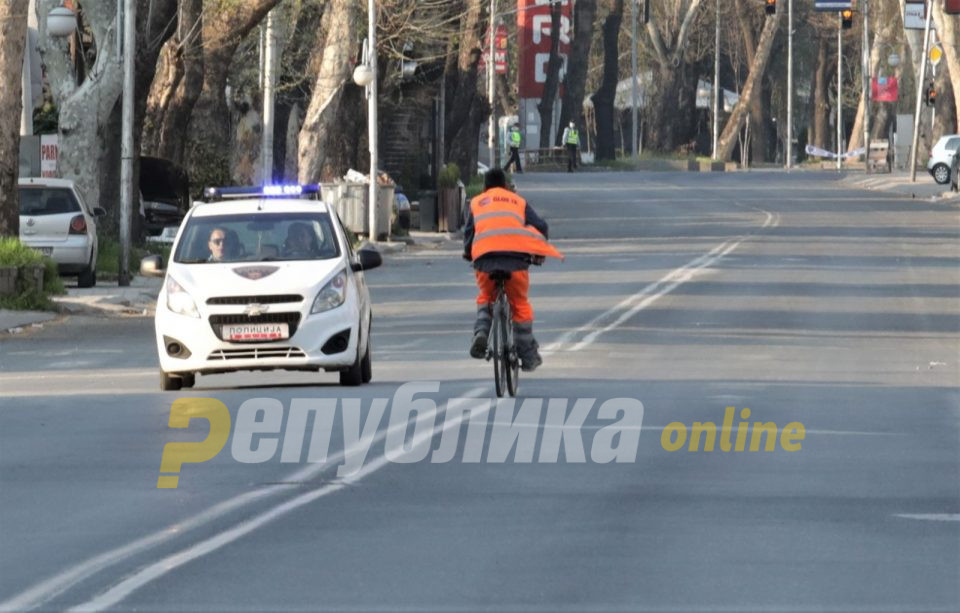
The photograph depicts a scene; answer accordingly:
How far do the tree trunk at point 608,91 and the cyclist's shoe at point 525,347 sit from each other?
84169 mm

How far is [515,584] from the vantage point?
9164 millimetres

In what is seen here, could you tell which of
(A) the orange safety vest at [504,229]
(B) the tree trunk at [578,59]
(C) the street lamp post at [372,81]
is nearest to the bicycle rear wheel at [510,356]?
(A) the orange safety vest at [504,229]

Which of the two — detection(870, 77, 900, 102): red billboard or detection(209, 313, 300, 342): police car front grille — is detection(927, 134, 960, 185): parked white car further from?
detection(209, 313, 300, 342): police car front grille

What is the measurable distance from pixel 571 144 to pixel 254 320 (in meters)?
74.3

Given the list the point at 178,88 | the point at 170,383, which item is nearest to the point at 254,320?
the point at 170,383

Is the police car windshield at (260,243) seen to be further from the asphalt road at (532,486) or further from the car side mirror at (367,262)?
the asphalt road at (532,486)

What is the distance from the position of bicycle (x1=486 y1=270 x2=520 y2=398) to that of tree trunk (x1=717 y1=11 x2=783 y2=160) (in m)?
77.9

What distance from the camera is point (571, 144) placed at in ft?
301

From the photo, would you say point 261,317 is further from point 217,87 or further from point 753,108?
point 753,108

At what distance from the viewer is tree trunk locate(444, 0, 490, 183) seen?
5884 centimetres

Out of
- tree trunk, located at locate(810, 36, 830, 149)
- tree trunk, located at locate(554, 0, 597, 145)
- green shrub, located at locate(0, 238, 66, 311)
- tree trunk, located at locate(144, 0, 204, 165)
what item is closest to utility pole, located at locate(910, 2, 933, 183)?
tree trunk, located at locate(554, 0, 597, 145)

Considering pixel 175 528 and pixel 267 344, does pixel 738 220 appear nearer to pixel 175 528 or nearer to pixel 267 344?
pixel 267 344

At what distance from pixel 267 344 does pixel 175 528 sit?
729 centimetres

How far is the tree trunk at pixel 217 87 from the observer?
132 ft
